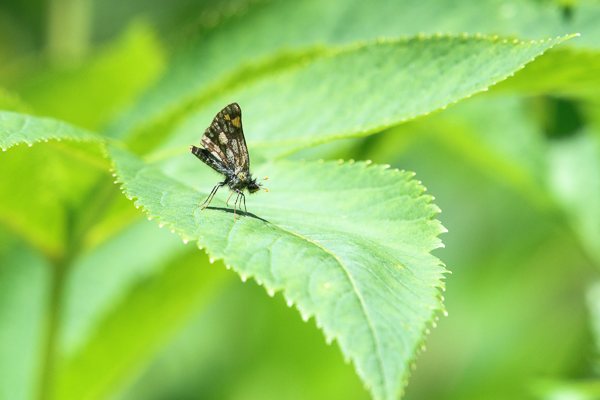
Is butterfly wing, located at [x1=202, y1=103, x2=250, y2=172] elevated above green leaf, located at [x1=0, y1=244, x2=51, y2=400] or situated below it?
below

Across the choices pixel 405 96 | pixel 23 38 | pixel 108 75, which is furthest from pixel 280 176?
pixel 23 38

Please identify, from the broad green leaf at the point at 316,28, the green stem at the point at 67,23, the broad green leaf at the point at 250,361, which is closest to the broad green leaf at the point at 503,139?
the broad green leaf at the point at 316,28

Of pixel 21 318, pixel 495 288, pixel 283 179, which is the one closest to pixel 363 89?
pixel 283 179

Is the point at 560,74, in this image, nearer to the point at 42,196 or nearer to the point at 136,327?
the point at 42,196

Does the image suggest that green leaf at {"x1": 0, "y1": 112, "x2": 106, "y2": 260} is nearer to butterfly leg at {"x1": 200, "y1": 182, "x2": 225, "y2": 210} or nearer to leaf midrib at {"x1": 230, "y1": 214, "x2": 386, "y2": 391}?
butterfly leg at {"x1": 200, "y1": 182, "x2": 225, "y2": 210}

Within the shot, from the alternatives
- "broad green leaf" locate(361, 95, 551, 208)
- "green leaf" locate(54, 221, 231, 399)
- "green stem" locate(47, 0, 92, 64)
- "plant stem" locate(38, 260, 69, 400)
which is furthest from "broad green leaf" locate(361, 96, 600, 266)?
"green stem" locate(47, 0, 92, 64)

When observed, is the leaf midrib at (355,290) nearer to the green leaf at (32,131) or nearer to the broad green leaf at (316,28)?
the green leaf at (32,131)

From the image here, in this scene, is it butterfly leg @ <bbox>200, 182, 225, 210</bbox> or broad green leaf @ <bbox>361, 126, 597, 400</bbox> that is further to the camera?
broad green leaf @ <bbox>361, 126, 597, 400</bbox>
